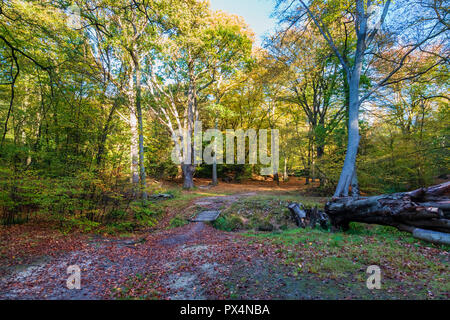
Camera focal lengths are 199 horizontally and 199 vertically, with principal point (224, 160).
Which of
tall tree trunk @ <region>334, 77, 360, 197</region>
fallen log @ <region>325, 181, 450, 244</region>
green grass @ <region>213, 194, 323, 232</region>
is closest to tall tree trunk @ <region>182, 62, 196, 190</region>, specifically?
green grass @ <region>213, 194, 323, 232</region>

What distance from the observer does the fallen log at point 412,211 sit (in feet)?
14.2

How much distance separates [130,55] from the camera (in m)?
9.27

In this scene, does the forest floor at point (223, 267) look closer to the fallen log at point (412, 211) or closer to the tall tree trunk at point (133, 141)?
the fallen log at point (412, 211)

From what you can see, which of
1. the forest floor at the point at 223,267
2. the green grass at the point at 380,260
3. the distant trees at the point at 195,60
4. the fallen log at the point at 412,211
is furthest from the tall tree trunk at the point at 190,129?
the fallen log at the point at 412,211

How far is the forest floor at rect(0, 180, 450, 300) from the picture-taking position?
110 inches

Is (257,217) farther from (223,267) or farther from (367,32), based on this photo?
(367,32)

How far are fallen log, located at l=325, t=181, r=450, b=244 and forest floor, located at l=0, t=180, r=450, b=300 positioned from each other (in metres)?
0.32

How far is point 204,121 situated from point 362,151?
1405cm

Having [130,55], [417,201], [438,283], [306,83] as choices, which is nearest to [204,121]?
[306,83]

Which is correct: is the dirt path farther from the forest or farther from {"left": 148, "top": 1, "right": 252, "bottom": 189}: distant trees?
{"left": 148, "top": 1, "right": 252, "bottom": 189}: distant trees

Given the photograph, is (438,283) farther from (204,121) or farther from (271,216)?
(204,121)

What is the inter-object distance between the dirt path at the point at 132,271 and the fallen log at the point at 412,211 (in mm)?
3430

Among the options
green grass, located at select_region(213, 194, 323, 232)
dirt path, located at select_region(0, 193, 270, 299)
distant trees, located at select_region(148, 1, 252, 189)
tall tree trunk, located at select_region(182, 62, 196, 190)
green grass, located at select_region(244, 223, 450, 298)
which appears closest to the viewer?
green grass, located at select_region(244, 223, 450, 298)
